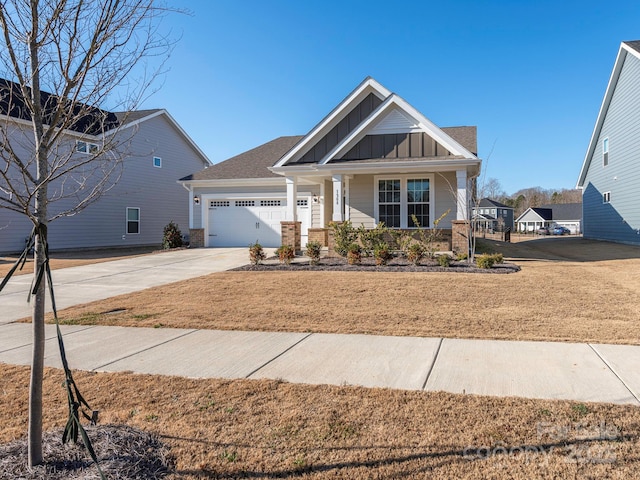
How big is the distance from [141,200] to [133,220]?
4.10 feet

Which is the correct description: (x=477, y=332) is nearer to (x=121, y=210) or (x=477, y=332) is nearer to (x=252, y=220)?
(x=252, y=220)

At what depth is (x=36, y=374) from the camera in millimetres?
2844

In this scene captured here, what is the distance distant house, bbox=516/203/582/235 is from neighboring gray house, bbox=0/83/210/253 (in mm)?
62410

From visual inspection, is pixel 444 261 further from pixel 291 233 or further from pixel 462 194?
pixel 291 233

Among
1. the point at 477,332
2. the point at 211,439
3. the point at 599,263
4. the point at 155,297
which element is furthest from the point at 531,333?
the point at 599,263

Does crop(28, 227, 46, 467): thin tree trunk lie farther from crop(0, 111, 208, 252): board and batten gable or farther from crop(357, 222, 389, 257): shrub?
crop(0, 111, 208, 252): board and batten gable

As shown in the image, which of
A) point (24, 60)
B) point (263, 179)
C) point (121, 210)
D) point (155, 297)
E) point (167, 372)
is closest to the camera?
point (24, 60)

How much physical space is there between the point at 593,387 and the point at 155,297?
26.0 feet

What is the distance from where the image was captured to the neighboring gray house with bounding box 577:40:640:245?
63.6 ft

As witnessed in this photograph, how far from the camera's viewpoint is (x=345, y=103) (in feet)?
55.0

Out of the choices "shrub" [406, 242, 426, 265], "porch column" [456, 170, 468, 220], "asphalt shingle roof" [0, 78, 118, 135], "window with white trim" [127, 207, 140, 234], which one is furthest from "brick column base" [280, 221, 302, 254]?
"window with white trim" [127, 207, 140, 234]

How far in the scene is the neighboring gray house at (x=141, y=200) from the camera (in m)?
21.5

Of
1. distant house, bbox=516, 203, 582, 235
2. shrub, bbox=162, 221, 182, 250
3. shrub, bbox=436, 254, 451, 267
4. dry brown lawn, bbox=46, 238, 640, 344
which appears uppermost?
distant house, bbox=516, 203, 582, 235

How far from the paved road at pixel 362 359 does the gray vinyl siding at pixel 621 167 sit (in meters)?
18.1
